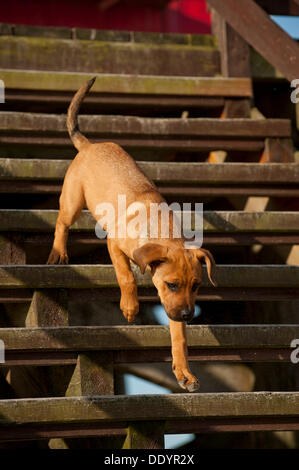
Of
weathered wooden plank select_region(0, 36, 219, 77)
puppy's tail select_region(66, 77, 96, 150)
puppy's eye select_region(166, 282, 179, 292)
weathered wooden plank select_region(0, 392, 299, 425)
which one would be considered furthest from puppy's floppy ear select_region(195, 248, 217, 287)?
weathered wooden plank select_region(0, 36, 219, 77)

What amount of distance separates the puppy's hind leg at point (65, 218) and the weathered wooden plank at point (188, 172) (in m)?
0.42

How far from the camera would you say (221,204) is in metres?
6.67

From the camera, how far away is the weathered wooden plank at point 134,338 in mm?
3781

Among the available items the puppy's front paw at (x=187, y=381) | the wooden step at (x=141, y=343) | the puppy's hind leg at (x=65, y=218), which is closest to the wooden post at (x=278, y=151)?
the puppy's hind leg at (x=65, y=218)

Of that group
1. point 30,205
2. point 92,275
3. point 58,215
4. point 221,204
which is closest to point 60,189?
point 58,215

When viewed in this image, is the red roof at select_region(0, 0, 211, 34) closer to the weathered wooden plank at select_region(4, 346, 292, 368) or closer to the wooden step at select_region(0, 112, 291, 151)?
the wooden step at select_region(0, 112, 291, 151)

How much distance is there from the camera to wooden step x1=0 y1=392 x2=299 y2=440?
3.53 m

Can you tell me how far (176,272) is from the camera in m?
3.67

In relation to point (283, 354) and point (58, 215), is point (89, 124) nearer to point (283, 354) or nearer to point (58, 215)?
point (58, 215)

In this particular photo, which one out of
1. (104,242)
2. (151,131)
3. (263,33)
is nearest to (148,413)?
(104,242)

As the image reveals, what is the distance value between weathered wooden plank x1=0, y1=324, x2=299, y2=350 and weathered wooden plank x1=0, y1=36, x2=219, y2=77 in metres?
2.97

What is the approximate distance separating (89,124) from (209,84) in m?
1.10

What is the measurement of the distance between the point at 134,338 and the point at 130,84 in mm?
2597

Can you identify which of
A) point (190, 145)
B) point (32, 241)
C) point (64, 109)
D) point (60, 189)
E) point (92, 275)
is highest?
point (64, 109)
